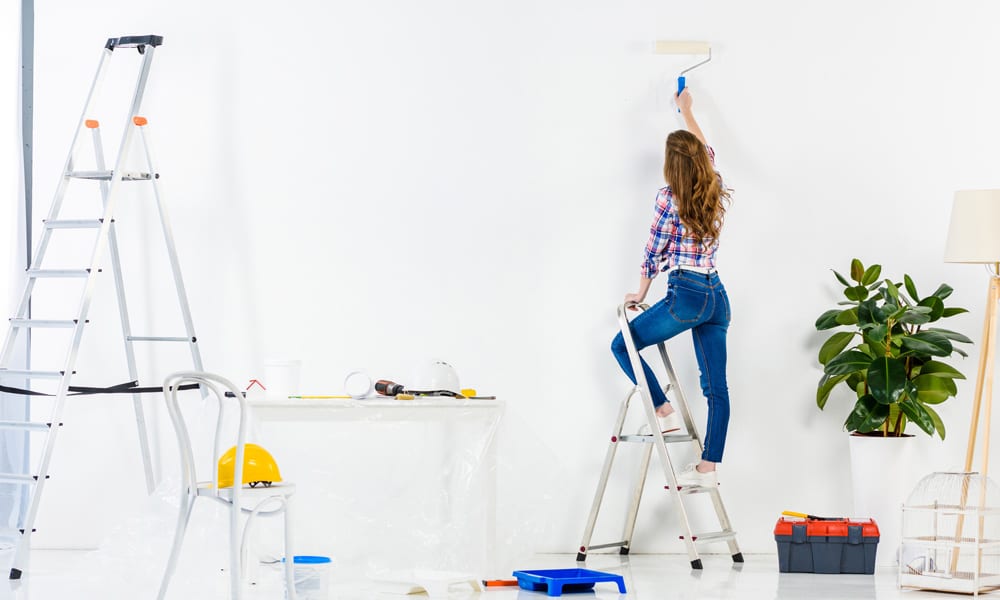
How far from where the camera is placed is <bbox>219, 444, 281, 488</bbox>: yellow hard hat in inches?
111

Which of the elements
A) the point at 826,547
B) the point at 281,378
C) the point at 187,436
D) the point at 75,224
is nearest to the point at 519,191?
the point at 281,378

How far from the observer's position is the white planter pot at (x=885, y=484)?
396 centimetres

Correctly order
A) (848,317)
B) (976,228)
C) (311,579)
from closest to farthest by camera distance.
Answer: (311,579)
(976,228)
(848,317)

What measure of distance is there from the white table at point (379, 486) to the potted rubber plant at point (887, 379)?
1.50 m

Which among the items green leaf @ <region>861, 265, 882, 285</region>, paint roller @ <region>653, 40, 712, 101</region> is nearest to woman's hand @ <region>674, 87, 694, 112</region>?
paint roller @ <region>653, 40, 712, 101</region>

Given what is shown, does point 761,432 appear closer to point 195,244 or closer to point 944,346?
point 944,346

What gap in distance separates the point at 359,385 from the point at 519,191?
1.24 m

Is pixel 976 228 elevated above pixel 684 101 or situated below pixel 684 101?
below

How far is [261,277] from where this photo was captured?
14.0 feet

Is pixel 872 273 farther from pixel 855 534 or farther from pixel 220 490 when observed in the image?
pixel 220 490

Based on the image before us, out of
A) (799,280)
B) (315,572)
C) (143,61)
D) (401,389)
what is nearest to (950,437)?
(799,280)

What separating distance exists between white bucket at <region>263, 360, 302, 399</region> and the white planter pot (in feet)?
7.22

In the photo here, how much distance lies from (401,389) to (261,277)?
3.40 ft

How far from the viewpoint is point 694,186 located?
3.93 m
